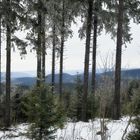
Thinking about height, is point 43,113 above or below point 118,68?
below

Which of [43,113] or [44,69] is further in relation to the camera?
[44,69]

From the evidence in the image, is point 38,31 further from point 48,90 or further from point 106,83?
point 106,83

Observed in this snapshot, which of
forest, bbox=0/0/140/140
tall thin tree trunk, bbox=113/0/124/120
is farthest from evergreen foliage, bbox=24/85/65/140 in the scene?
tall thin tree trunk, bbox=113/0/124/120

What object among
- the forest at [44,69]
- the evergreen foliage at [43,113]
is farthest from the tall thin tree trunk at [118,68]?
the evergreen foliage at [43,113]

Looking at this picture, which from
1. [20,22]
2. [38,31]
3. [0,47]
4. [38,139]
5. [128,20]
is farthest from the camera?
[0,47]

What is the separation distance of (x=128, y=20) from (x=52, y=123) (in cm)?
1436

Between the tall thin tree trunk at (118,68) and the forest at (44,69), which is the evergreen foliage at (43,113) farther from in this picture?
the tall thin tree trunk at (118,68)

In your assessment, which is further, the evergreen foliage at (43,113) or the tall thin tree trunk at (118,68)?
the tall thin tree trunk at (118,68)

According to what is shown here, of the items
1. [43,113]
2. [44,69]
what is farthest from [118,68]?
[43,113]

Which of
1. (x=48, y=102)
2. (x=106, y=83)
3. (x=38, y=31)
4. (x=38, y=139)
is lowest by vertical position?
(x=38, y=139)

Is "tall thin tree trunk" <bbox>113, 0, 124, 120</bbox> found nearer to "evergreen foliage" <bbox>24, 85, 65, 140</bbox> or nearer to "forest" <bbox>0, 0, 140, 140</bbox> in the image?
"forest" <bbox>0, 0, 140, 140</bbox>

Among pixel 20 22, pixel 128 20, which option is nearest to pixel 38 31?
pixel 20 22

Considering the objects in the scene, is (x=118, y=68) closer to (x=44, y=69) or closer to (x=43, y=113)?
(x=44, y=69)

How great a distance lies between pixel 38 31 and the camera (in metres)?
20.4
